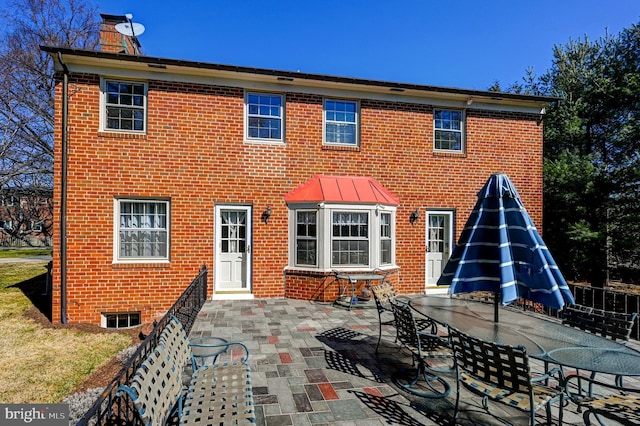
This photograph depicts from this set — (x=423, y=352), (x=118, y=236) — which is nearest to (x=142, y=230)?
(x=118, y=236)

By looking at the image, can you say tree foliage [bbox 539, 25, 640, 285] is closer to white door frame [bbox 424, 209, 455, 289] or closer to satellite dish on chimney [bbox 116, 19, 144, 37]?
white door frame [bbox 424, 209, 455, 289]

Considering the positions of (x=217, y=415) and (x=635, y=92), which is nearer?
(x=217, y=415)

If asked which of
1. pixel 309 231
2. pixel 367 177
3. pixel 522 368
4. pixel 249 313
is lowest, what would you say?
pixel 249 313

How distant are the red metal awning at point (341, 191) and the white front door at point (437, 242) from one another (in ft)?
5.60

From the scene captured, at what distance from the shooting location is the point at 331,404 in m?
3.99

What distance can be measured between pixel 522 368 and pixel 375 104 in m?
9.05

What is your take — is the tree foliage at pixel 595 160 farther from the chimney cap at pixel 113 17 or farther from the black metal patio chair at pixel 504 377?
the chimney cap at pixel 113 17

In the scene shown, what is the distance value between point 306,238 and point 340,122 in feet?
12.6

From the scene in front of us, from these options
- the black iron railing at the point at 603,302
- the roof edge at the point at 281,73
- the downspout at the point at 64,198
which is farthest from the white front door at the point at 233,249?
the black iron railing at the point at 603,302

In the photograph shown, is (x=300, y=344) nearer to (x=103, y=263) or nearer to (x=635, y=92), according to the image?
(x=103, y=263)

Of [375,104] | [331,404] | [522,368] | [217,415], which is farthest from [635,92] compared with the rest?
[217,415]

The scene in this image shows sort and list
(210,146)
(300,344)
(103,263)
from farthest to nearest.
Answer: (210,146) < (103,263) < (300,344)

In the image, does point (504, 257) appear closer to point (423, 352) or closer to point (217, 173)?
point (423, 352)

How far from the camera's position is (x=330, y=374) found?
477 cm
